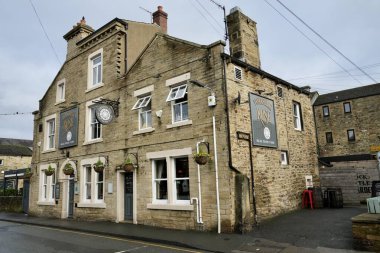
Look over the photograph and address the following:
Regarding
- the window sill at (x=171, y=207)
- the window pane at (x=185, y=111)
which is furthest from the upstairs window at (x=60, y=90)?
the window sill at (x=171, y=207)

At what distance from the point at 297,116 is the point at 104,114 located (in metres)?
10.2

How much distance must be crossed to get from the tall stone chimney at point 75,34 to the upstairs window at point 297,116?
1372 cm

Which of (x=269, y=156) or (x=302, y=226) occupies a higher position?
(x=269, y=156)

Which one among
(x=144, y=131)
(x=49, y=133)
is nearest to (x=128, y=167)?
(x=144, y=131)

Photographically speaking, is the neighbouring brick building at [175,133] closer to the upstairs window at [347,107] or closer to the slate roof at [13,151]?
the upstairs window at [347,107]

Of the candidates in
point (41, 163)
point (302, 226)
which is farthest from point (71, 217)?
point (302, 226)

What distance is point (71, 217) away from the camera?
56.1 feet

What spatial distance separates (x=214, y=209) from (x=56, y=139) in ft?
43.0

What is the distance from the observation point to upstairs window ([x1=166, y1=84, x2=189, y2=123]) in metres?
12.3

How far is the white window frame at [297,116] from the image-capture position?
53.0 feet

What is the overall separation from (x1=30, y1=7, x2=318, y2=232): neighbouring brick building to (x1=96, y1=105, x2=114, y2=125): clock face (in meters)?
0.07

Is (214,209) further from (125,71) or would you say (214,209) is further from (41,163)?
(41,163)

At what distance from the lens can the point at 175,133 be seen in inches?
485

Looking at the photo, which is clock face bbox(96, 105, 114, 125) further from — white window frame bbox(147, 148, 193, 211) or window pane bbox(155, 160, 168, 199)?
window pane bbox(155, 160, 168, 199)
